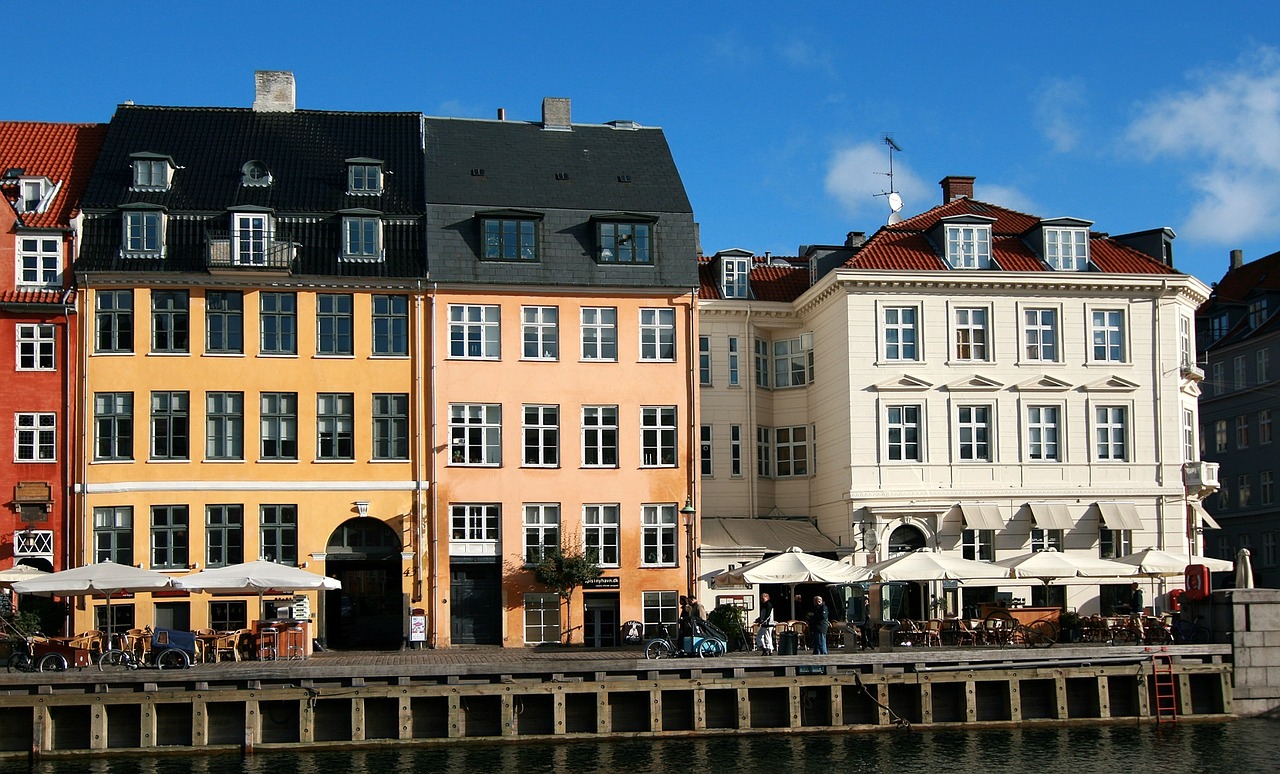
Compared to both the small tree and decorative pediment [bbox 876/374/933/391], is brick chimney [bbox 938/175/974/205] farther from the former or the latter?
the small tree

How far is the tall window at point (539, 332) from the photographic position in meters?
50.1

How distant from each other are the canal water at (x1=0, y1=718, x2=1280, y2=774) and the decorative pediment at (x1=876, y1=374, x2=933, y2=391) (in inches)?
619

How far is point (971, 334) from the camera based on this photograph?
2088 inches

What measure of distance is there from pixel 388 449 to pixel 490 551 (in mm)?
4445

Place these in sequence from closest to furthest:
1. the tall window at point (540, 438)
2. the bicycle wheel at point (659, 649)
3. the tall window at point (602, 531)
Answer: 1. the bicycle wheel at point (659, 649)
2. the tall window at point (602, 531)
3. the tall window at point (540, 438)

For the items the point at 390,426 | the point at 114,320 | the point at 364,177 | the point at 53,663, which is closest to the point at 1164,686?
the point at 390,426

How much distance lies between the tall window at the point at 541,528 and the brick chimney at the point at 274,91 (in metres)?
16.9

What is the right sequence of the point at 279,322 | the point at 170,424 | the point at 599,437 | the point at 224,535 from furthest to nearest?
the point at 599,437
the point at 279,322
the point at 170,424
the point at 224,535

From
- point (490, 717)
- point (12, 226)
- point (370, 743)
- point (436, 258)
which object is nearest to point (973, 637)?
point (490, 717)

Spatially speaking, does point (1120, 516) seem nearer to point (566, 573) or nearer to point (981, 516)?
point (981, 516)

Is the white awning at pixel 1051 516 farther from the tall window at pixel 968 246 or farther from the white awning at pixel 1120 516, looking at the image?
the tall window at pixel 968 246

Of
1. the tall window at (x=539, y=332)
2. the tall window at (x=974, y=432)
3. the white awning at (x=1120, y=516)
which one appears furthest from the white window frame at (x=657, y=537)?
the white awning at (x=1120, y=516)

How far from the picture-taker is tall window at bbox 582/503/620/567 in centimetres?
4978

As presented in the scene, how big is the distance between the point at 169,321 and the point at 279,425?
4.55m
